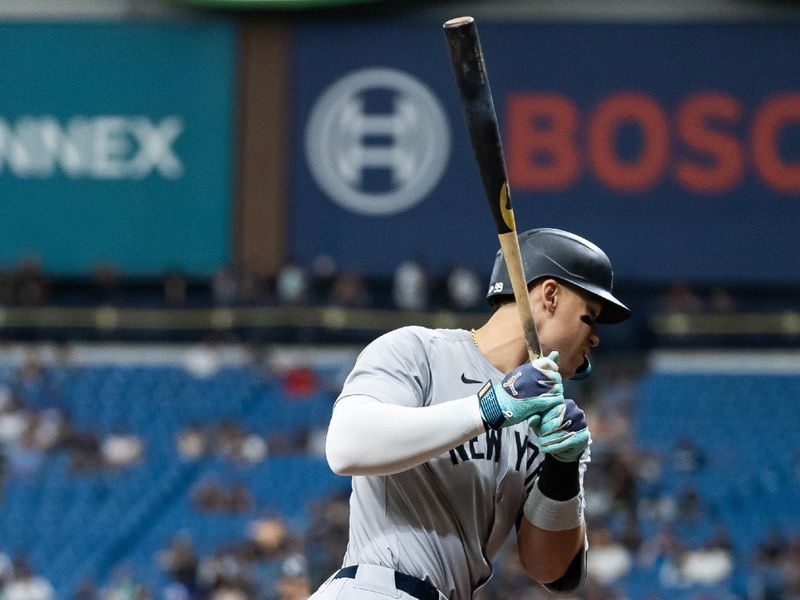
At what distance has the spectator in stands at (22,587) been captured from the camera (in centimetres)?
1186

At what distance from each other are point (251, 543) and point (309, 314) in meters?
5.68

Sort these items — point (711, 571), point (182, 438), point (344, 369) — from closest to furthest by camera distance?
1. point (711, 571)
2. point (182, 438)
3. point (344, 369)

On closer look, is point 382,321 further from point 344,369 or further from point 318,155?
point 318,155

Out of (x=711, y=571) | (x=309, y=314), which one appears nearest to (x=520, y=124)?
(x=309, y=314)

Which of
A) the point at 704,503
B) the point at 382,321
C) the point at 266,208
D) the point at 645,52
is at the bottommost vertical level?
the point at 704,503

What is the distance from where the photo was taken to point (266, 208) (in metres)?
18.6

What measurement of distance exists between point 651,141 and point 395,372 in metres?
16.1

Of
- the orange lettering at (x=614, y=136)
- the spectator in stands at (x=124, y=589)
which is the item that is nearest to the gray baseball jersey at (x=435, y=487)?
the spectator in stands at (x=124, y=589)

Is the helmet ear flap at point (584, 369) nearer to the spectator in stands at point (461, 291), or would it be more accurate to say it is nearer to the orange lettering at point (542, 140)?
the spectator in stands at point (461, 291)

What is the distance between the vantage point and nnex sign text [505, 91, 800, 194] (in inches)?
726

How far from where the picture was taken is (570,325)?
10.1 ft

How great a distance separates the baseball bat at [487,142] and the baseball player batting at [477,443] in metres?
0.08

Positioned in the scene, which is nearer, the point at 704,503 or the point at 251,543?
the point at 251,543

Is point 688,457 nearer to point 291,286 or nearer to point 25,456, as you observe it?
point 291,286
